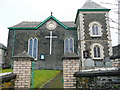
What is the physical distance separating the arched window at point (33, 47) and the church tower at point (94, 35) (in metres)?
7.40

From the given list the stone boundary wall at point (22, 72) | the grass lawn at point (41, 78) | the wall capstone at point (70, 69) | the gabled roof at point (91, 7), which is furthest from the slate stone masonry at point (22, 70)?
the gabled roof at point (91, 7)

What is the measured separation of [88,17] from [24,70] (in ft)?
48.7

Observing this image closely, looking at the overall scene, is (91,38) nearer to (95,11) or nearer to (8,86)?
(95,11)

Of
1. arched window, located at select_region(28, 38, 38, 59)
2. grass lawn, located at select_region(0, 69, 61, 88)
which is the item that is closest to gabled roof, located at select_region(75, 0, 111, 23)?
arched window, located at select_region(28, 38, 38, 59)

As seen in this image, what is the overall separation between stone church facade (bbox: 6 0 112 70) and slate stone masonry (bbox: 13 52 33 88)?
442 inches

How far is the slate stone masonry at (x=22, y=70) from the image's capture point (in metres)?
6.10

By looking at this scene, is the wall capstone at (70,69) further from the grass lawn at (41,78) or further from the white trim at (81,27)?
the white trim at (81,27)

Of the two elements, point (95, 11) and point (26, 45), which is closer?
point (95, 11)

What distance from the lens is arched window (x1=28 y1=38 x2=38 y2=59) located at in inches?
760

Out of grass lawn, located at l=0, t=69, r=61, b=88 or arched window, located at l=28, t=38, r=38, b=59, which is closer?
grass lawn, located at l=0, t=69, r=61, b=88

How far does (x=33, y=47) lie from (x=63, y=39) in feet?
17.4

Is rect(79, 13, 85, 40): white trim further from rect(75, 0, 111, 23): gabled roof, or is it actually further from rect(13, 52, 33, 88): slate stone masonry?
rect(13, 52, 33, 88): slate stone masonry

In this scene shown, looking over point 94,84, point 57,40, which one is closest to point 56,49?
point 57,40

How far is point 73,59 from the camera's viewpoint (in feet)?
20.3
